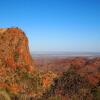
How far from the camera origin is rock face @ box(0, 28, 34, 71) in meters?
36.0

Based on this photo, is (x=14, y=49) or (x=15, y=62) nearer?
(x=15, y=62)

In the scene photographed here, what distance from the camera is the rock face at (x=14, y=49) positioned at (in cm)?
3600

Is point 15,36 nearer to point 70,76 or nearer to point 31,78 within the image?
point 31,78

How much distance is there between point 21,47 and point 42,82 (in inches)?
223

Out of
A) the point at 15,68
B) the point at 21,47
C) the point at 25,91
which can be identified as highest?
the point at 21,47

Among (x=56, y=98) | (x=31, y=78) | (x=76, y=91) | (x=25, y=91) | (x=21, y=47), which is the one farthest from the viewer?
(x=21, y=47)

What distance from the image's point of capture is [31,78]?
34.9 meters

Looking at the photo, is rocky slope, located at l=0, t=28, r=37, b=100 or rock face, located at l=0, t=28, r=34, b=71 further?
rock face, located at l=0, t=28, r=34, b=71

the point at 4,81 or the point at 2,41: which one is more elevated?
the point at 2,41

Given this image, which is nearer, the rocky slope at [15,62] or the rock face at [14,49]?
the rocky slope at [15,62]

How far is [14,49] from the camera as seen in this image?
121 feet

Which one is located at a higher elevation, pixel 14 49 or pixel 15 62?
pixel 14 49

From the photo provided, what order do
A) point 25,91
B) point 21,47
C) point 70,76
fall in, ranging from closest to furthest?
point 70,76
point 25,91
point 21,47

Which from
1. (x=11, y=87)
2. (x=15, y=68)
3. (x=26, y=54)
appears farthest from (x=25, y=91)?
(x=26, y=54)
